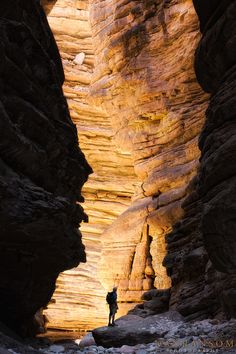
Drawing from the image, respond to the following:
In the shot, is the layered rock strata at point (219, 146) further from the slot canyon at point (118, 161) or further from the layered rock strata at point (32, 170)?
the layered rock strata at point (32, 170)

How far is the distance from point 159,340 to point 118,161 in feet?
106

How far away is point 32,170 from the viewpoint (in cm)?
1398

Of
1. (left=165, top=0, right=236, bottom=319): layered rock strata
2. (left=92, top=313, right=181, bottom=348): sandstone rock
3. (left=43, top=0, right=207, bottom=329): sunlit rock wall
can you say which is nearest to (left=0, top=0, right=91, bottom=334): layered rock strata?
(left=92, top=313, right=181, bottom=348): sandstone rock

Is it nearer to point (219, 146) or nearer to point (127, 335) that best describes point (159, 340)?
point (127, 335)

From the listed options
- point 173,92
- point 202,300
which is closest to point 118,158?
point 173,92

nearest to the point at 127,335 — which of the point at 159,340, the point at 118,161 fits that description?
the point at 159,340

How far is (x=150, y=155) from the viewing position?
122 feet

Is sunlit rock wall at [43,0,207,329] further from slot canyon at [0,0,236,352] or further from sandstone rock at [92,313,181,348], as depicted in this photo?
sandstone rock at [92,313,181,348]

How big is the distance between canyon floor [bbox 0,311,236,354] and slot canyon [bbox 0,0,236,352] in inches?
43.8

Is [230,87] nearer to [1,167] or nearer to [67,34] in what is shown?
[1,167]

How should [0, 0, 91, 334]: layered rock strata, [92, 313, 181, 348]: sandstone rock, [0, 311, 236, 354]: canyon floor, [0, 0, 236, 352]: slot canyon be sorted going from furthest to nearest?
[92, 313, 181, 348]: sandstone rock, [0, 0, 91, 334]: layered rock strata, [0, 0, 236, 352]: slot canyon, [0, 311, 236, 354]: canyon floor

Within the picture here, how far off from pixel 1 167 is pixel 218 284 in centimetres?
909

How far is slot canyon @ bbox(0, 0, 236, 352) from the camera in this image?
12.3 metres

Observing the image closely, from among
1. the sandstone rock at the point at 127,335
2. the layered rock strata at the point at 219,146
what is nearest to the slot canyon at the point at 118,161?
the layered rock strata at the point at 219,146
